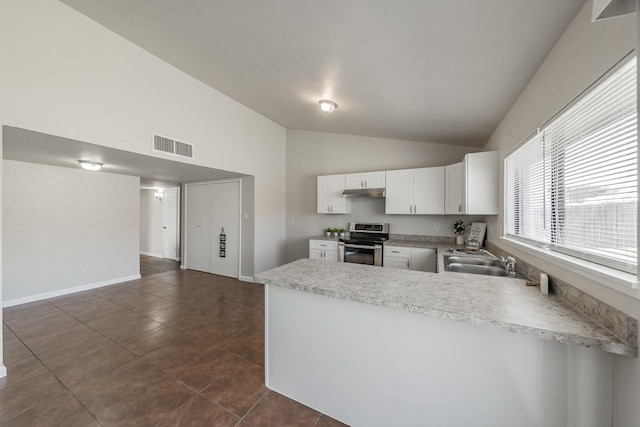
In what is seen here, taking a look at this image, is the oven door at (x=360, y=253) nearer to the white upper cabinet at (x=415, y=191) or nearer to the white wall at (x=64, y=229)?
the white upper cabinet at (x=415, y=191)

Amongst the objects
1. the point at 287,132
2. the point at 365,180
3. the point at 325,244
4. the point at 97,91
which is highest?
the point at 287,132

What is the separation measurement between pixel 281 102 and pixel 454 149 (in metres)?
3.01

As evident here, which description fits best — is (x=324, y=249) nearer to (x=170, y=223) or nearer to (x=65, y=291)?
(x=65, y=291)

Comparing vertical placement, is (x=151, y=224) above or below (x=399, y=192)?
below

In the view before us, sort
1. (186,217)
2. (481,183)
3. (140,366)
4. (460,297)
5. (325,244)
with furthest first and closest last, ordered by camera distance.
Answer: (186,217) < (325,244) < (481,183) < (140,366) < (460,297)

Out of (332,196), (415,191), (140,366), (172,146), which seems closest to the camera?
(140,366)

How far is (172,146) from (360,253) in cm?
328

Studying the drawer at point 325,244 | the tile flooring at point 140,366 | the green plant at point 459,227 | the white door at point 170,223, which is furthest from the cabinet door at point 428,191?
the white door at point 170,223

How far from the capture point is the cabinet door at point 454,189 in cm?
339

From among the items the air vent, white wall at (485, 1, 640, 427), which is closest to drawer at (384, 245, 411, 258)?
white wall at (485, 1, 640, 427)

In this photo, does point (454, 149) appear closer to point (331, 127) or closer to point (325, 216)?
point (331, 127)

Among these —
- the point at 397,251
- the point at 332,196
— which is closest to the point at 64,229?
the point at 332,196

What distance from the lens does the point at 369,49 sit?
6.55ft

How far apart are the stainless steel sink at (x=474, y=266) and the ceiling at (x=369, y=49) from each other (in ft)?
5.44
